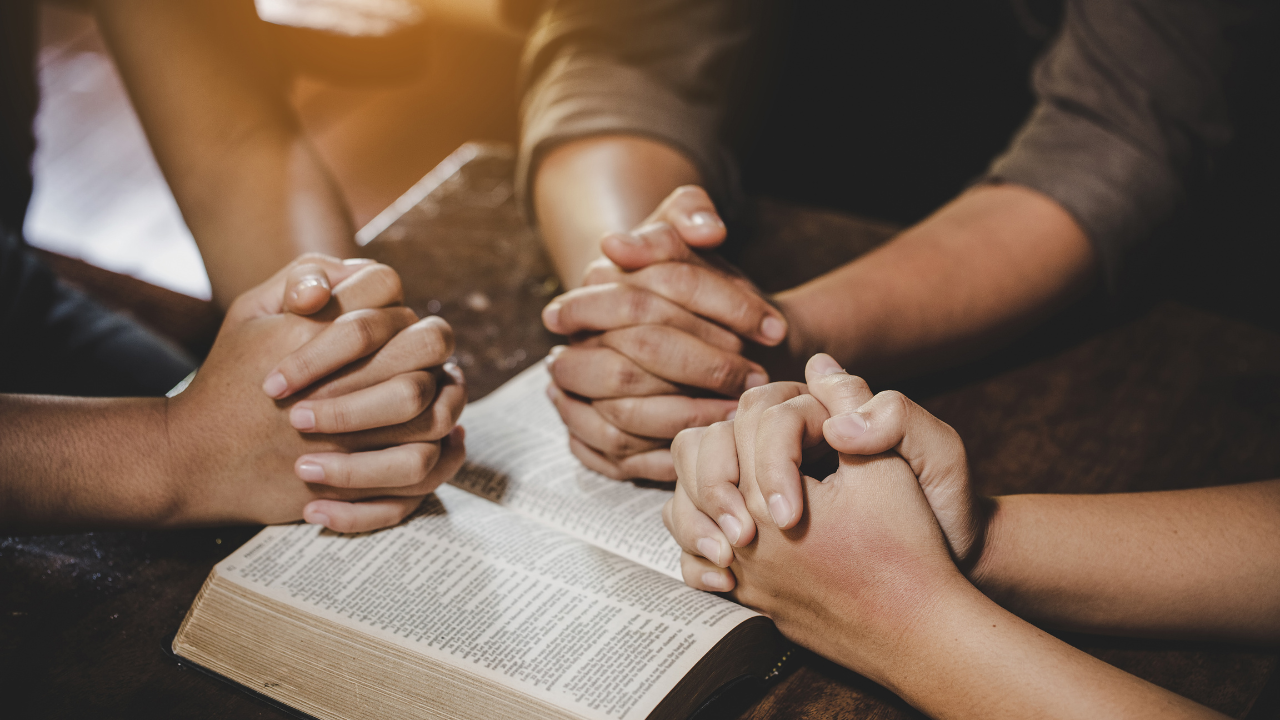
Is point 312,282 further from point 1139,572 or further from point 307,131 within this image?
point 307,131

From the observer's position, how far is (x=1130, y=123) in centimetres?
95

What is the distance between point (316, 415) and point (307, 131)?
95.5 inches

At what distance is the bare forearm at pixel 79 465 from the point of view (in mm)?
653

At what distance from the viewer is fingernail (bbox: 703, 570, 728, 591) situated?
60 centimetres

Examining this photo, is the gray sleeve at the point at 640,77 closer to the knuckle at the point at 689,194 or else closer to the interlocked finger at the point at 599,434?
the knuckle at the point at 689,194

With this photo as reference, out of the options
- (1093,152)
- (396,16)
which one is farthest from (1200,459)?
(396,16)

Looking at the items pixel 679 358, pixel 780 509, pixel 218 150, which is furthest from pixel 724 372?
pixel 218 150

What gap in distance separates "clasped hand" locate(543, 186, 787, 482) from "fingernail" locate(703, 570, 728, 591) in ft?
0.49

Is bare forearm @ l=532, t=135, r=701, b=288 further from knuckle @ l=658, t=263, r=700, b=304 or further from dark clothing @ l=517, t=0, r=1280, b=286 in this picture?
knuckle @ l=658, t=263, r=700, b=304

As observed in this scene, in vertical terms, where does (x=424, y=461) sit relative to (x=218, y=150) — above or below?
below

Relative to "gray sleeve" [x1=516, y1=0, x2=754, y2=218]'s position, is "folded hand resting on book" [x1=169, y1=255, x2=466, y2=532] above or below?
below

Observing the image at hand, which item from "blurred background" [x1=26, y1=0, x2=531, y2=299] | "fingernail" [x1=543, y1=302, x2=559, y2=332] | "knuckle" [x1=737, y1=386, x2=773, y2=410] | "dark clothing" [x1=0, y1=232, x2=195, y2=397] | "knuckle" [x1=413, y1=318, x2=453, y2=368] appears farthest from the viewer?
"blurred background" [x1=26, y1=0, x2=531, y2=299]

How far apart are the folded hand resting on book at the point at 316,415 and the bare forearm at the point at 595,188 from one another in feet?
0.95

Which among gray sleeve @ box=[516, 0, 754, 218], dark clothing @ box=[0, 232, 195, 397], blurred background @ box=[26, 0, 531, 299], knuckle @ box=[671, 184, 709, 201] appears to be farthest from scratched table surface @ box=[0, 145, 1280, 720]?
blurred background @ box=[26, 0, 531, 299]
